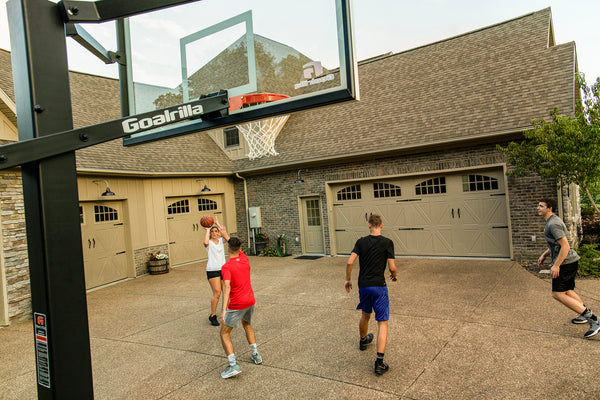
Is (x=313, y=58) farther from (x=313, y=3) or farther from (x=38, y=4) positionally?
(x=38, y=4)

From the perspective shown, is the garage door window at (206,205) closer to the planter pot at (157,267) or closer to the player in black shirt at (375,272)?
the planter pot at (157,267)

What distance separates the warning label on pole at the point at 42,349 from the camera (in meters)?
2.16

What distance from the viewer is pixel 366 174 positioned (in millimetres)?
12320

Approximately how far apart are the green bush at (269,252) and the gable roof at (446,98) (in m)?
2.95

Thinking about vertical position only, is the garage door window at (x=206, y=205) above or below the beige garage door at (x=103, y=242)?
above

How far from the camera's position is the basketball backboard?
4.34 meters

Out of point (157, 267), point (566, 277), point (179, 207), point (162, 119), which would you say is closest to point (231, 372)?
point (162, 119)

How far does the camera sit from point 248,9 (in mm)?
4633

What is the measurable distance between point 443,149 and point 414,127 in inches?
44.5

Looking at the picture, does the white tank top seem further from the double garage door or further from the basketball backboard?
the double garage door

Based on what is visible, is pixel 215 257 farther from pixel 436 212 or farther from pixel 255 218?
pixel 255 218

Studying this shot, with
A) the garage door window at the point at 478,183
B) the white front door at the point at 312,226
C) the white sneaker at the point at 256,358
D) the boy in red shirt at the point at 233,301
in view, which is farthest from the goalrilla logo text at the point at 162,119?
the white front door at the point at 312,226

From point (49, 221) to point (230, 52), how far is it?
3.39m

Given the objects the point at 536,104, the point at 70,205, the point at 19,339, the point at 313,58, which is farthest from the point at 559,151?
the point at 19,339
